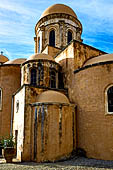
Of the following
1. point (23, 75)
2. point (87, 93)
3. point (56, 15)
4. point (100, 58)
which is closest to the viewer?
point (87, 93)

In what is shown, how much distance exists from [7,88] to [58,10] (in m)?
11.1

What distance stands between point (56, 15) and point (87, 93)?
488 inches

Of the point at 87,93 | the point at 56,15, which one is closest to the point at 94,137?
the point at 87,93

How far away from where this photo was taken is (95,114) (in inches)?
450

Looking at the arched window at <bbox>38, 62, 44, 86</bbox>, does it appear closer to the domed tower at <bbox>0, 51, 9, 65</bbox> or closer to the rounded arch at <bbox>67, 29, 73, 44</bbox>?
the rounded arch at <bbox>67, 29, 73, 44</bbox>

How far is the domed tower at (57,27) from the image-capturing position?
20391 millimetres

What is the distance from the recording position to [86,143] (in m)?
11.5

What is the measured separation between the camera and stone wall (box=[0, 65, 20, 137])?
15.9 m

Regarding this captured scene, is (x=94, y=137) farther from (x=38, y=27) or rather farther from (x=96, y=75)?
(x=38, y=27)

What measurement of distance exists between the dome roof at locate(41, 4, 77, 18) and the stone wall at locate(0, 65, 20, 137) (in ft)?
27.3

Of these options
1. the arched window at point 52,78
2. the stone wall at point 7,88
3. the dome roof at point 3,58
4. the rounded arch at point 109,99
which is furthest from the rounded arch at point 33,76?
the dome roof at point 3,58

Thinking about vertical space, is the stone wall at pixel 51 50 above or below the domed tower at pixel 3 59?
below

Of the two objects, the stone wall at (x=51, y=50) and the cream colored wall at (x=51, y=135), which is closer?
the cream colored wall at (x=51, y=135)

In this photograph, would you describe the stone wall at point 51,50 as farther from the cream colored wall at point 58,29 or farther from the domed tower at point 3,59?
the domed tower at point 3,59
